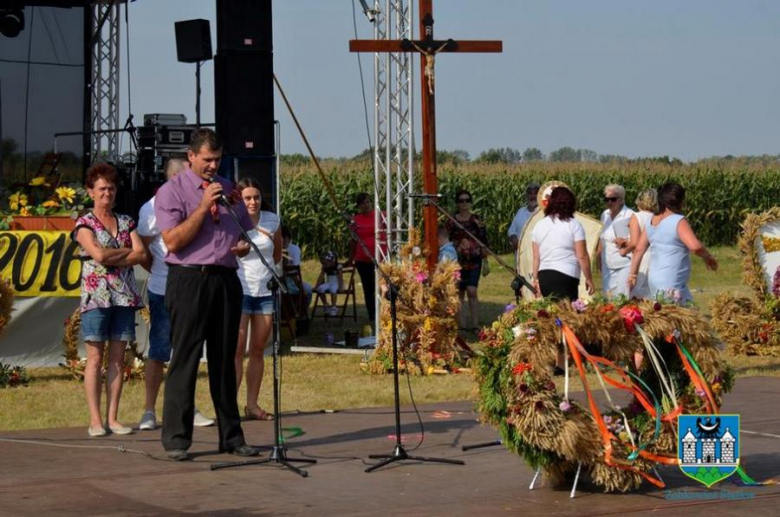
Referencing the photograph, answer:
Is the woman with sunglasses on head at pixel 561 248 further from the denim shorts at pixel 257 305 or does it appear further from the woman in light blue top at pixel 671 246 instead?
the denim shorts at pixel 257 305

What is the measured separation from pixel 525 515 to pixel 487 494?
0.58m

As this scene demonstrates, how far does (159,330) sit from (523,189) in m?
24.7

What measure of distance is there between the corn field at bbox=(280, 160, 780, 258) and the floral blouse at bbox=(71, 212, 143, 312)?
2072cm

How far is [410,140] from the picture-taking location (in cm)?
1328

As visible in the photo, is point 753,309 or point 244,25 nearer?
point 244,25

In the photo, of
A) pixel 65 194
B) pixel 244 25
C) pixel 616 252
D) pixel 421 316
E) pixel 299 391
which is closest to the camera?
pixel 299 391

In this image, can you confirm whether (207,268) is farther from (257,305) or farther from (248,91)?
(248,91)

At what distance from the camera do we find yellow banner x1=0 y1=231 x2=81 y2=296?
41.0 feet

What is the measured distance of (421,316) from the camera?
1254 centimetres

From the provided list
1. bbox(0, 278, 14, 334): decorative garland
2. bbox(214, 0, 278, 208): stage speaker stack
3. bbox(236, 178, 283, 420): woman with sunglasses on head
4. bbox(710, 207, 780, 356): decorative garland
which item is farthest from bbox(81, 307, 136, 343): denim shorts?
bbox(710, 207, 780, 356): decorative garland

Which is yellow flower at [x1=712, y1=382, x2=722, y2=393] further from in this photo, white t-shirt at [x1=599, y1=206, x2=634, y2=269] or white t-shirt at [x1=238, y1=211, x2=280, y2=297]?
white t-shirt at [x1=599, y1=206, x2=634, y2=269]

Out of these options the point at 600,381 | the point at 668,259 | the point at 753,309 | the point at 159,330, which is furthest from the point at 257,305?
the point at 753,309

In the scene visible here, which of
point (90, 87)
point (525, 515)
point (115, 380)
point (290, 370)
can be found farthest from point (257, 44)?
point (90, 87)

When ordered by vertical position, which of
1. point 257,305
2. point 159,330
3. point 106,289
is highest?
point 106,289
